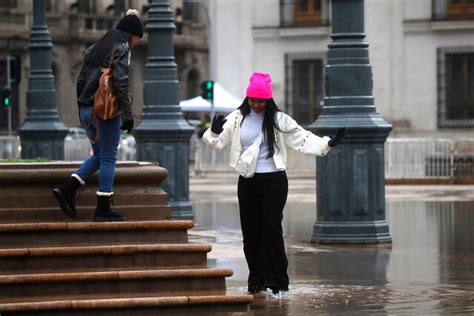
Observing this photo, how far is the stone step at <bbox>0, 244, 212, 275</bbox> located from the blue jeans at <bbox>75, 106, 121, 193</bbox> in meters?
0.54

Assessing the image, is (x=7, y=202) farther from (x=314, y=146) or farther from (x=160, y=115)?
(x=160, y=115)

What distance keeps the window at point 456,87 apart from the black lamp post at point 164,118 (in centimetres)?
2123

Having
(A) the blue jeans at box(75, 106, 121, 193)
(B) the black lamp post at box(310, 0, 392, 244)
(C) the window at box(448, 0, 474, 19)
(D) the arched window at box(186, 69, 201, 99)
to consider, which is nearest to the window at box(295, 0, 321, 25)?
(C) the window at box(448, 0, 474, 19)

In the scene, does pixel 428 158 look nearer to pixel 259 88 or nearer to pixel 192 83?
pixel 259 88

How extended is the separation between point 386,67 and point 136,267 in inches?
1179

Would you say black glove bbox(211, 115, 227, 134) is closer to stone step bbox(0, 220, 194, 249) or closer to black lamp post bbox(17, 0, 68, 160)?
stone step bbox(0, 220, 194, 249)

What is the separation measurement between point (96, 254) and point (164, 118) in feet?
29.2

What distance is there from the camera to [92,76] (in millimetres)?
11406

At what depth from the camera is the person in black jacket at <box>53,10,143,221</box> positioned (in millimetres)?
11148

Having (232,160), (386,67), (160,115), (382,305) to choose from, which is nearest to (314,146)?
(232,160)

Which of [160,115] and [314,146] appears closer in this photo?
[314,146]

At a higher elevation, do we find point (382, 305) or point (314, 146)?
point (314, 146)

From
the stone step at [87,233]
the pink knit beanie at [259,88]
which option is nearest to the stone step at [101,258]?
the stone step at [87,233]

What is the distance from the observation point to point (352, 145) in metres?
16.2
